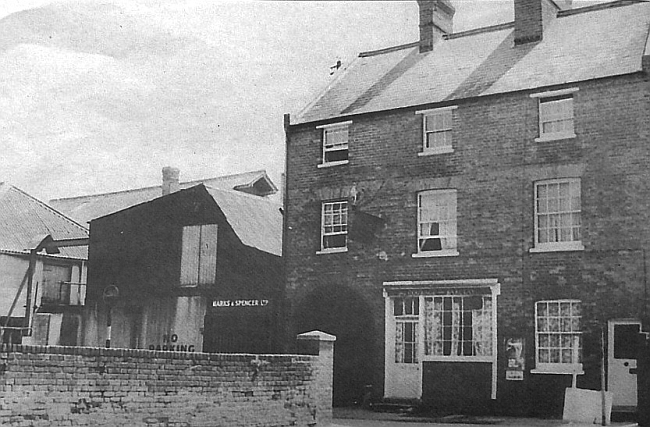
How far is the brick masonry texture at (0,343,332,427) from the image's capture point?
1071 cm

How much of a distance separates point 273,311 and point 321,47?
Answer: 8.91 metres

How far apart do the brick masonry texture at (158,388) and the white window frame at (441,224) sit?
5.89 m

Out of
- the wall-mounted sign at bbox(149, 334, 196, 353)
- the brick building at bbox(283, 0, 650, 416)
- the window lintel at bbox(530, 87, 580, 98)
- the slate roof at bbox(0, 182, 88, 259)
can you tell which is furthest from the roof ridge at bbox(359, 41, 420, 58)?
the slate roof at bbox(0, 182, 88, 259)

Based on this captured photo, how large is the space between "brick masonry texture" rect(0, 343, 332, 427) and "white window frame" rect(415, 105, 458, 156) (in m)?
7.23

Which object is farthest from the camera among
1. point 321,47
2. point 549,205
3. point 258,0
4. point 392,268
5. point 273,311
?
point 273,311

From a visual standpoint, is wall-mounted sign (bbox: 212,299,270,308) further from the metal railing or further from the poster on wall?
the poster on wall

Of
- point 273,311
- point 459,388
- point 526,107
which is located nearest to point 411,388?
point 459,388

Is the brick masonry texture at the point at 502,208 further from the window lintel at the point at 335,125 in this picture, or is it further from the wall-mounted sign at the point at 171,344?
the wall-mounted sign at the point at 171,344

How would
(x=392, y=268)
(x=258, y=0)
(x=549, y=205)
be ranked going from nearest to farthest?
(x=258, y=0)
(x=549, y=205)
(x=392, y=268)

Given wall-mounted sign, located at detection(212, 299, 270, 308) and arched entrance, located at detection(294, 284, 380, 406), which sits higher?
wall-mounted sign, located at detection(212, 299, 270, 308)

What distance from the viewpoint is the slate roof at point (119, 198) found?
113 ft

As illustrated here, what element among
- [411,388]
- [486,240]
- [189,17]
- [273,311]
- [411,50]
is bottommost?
[411,388]

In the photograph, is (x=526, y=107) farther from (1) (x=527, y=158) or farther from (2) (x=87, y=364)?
(2) (x=87, y=364)

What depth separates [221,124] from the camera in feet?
78.4
